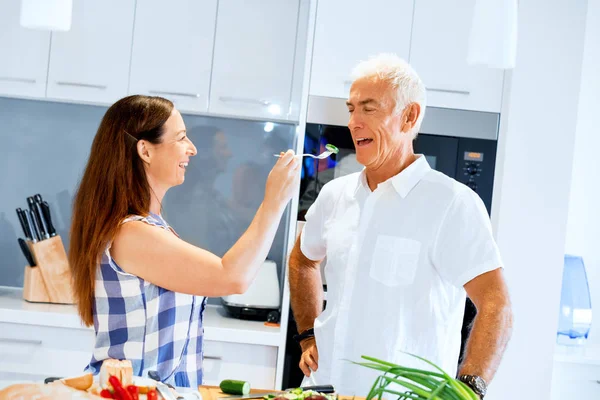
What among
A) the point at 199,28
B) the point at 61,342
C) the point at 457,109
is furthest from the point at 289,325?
the point at 199,28

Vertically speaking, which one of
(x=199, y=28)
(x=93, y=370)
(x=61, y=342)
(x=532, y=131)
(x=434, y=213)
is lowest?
(x=61, y=342)

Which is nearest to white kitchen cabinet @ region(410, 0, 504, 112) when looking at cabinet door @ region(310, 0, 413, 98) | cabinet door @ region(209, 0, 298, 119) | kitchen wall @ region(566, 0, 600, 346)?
cabinet door @ region(310, 0, 413, 98)

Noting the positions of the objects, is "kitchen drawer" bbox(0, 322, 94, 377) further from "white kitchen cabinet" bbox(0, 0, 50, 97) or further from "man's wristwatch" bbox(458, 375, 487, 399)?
"man's wristwatch" bbox(458, 375, 487, 399)

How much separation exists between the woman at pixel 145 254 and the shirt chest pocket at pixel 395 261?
13.3 inches

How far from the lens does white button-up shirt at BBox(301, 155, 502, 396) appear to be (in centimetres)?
188

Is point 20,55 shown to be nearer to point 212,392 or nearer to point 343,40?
point 343,40

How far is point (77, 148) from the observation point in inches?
144

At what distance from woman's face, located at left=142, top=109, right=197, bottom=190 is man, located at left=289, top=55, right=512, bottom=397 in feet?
1.59

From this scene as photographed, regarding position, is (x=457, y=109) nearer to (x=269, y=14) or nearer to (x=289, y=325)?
(x=269, y=14)

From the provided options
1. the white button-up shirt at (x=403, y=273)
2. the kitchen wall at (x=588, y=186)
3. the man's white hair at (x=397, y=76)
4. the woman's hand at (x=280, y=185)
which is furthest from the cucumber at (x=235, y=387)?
the kitchen wall at (x=588, y=186)

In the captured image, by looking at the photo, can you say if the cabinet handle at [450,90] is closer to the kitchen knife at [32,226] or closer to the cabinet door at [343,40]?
the cabinet door at [343,40]

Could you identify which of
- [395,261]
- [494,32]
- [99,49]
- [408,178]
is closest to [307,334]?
[395,261]

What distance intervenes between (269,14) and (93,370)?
1.97 metres

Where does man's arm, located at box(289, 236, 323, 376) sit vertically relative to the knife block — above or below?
above
